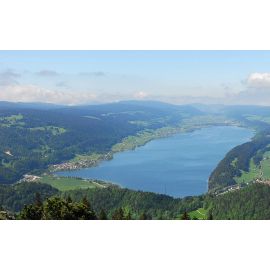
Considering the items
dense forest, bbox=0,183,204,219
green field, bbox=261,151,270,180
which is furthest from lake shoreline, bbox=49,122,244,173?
dense forest, bbox=0,183,204,219

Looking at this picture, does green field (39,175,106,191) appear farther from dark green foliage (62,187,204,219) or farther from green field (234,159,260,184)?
green field (234,159,260,184)

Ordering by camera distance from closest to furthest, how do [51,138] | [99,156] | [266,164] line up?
[266,164] < [99,156] < [51,138]

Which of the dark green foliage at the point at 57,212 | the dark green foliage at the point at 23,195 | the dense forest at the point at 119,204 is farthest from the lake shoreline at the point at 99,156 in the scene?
the dark green foliage at the point at 57,212

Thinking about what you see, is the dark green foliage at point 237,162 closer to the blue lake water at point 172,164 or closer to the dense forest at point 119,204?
the blue lake water at point 172,164

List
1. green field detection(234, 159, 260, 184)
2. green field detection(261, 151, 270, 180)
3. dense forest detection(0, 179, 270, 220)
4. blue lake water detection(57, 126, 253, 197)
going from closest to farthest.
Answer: dense forest detection(0, 179, 270, 220), blue lake water detection(57, 126, 253, 197), green field detection(261, 151, 270, 180), green field detection(234, 159, 260, 184)

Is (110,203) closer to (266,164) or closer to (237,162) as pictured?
(237,162)

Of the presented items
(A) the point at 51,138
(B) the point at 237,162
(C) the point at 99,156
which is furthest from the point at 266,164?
(A) the point at 51,138
